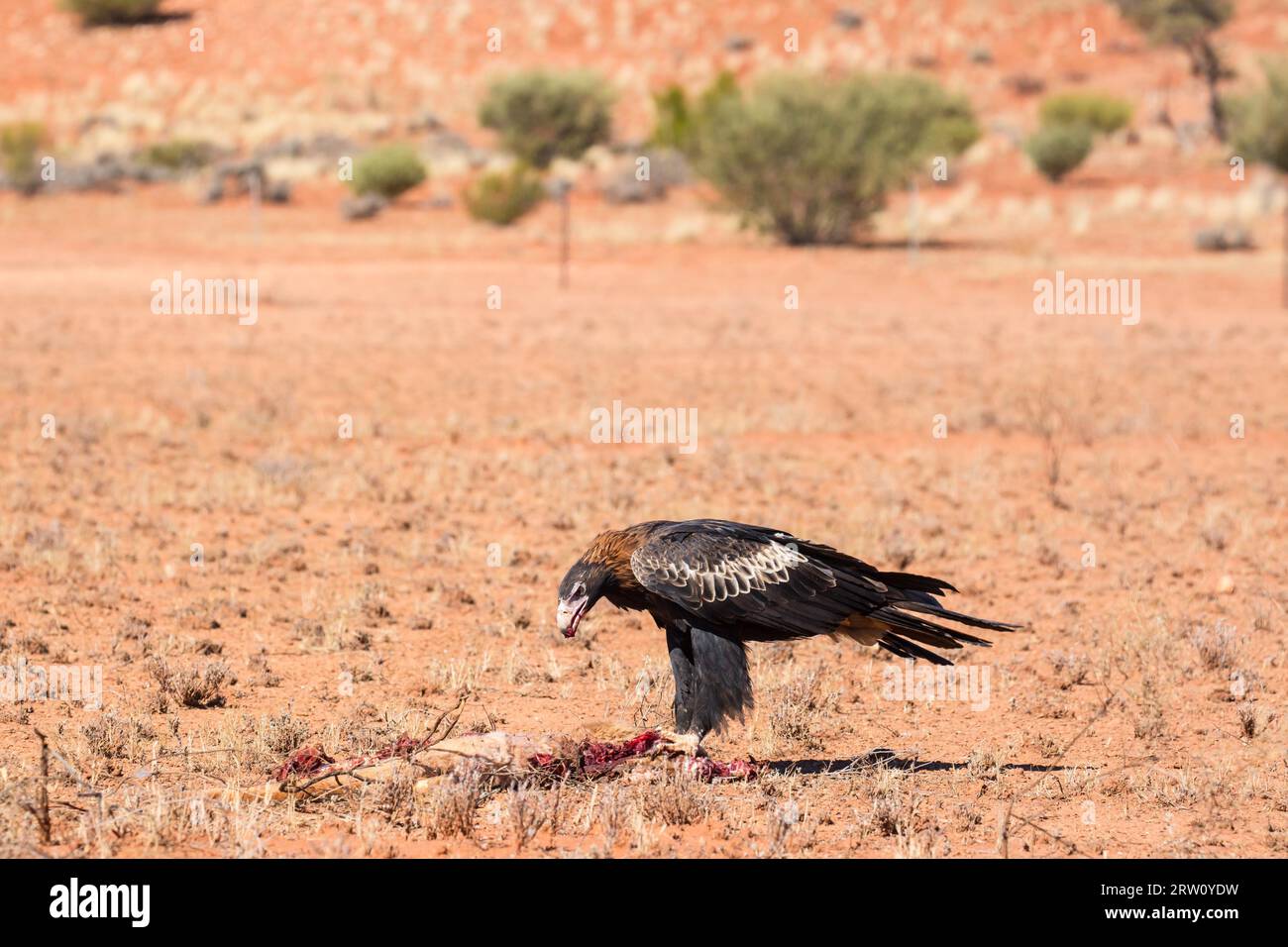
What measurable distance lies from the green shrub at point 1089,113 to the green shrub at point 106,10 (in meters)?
40.5

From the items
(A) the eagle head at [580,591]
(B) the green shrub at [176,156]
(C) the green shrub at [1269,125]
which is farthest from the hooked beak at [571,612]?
(B) the green shrub at [176,156]

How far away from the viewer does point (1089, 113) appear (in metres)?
53.0

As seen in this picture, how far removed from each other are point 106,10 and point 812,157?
150 ft

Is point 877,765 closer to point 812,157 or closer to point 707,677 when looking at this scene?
point 707,677

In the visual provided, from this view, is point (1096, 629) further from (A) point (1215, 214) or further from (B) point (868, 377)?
(A) point (1215, 214)

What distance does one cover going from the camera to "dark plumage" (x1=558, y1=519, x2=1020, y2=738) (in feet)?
19.7

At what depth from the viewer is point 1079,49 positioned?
217 feet

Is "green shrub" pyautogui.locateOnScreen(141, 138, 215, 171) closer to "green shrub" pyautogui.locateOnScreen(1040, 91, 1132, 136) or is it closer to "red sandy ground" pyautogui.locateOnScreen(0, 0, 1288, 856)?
"red sandy ground" pyautogui.locateOnScreen(0, 0, 1288, 856)

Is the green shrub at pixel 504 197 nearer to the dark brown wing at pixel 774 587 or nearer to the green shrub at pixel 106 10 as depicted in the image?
the dark brown wing at pixel 774 587

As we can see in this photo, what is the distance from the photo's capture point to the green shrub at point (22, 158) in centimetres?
4553

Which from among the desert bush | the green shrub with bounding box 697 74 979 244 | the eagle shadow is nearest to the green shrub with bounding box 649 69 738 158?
the green shrub with bounding box 697 74 979 244

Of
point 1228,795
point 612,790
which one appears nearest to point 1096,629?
point 1228,795

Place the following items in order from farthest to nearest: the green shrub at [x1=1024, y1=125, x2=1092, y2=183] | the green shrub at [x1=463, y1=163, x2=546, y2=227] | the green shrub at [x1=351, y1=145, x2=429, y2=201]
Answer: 1. the green shrub at [x1=1024, y1=125, x2=1092, y2=183]
2. the green shrub at [x1=351, y1=145, x2=429, y2=201]
3. the green shrub at [x1=463, y1=163, x2=546, y2=227]

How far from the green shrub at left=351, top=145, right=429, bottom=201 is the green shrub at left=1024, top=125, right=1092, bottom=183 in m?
17.7
